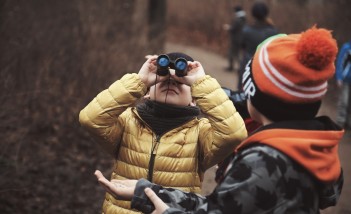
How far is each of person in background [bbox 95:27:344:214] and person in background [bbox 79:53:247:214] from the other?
2.27 feet

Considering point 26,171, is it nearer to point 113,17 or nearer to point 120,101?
point 120,101

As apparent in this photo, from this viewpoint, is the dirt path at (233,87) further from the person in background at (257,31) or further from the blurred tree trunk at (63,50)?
the blurred tree trunk at (63,50)

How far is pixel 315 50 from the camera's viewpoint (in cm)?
203

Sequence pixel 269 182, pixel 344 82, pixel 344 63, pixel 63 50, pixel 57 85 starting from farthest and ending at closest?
pixel 344 82, pixel 344 63, pixel 63 50, pixel 57 85, pixel 269 182

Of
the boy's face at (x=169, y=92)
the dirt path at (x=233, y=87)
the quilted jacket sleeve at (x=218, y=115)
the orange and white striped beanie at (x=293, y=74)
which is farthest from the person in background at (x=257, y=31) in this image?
the orange and white striped beanie at (x=293, y=74)

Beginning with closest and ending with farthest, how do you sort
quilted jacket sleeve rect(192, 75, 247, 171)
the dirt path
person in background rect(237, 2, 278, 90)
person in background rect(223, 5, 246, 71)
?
quilted jacket sleeve rect(192, 75, 247, 171)
the dirt path
person in background rect(237, 2, 278, 90)
person in background rect(223, 5, 246, 71)

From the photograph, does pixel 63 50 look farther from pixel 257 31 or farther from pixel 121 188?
pixel 121 188

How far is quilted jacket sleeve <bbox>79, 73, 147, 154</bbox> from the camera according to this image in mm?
2998

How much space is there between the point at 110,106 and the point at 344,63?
6423 millimetres

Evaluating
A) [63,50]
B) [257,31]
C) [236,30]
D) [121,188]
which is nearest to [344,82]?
[257,31]

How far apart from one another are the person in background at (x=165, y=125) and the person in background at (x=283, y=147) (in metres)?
0.69

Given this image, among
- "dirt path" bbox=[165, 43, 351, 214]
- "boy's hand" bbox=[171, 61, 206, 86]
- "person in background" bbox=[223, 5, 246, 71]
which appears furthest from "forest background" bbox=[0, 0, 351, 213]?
"person in background" bbox=[223, 5, 246, 71]

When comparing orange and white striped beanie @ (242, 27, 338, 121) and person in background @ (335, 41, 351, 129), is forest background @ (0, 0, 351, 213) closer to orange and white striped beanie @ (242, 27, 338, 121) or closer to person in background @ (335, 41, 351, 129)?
orange and white striped beanie @ (242, 27, 338, 121)

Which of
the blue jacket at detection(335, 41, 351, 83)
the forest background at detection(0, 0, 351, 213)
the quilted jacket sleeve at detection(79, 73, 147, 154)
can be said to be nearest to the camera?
the quilted jacket sleeve at detection(79, 73, 147, 154)
